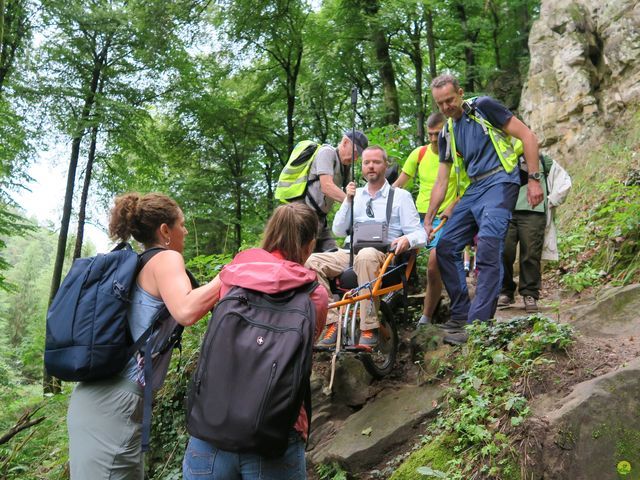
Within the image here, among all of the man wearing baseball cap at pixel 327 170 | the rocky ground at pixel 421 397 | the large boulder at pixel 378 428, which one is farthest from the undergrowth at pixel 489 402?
the man wearing baseball cap at pixel 327 170

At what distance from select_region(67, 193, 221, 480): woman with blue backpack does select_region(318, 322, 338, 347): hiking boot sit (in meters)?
2.09

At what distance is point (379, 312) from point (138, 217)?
256cm

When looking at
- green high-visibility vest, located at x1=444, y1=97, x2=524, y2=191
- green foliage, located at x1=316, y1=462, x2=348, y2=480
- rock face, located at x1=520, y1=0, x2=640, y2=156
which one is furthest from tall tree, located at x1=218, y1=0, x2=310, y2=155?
green foliage, located at x1=316, y1=462, x2=348, y2=480

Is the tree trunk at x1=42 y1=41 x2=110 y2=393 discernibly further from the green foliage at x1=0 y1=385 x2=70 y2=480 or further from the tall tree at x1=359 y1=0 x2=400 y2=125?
the tall tree at x1=359 y1=0 x2=400 y2=125

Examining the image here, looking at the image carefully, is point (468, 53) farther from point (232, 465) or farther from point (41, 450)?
point (232, 465)

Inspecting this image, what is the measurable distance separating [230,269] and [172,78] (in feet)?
50.8

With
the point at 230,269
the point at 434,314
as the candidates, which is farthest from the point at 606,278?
the point at 230,269

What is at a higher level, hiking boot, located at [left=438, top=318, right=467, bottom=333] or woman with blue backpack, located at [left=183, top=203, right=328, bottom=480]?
woman with blue backpack, located at [left=183, top=203, right=328, bottom=480]

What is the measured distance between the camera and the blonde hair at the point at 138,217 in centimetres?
281

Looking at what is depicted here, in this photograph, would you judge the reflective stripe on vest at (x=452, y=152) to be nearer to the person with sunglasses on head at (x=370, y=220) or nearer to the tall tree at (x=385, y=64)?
the person with sunglasses on head at (x=370, y=220)

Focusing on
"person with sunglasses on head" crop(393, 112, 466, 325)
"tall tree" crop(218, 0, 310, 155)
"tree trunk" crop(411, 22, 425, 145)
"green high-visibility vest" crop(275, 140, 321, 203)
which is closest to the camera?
"green high-visibility vest" crop(275, 140, 321, 203)

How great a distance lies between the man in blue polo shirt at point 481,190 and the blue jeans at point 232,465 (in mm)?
2682

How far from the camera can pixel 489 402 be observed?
3.47 meters

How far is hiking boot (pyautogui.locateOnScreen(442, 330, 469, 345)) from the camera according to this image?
15.1 feet
